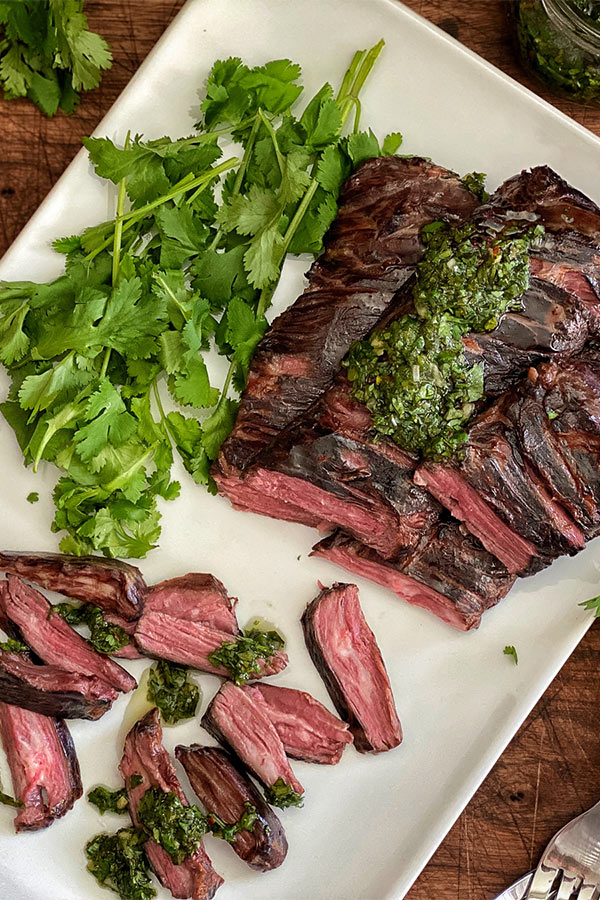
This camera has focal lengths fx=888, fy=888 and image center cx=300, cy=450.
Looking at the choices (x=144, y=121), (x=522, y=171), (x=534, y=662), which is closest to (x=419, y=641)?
(x=534, y=662)

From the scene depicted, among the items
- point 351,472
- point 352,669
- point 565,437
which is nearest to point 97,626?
point 352,669

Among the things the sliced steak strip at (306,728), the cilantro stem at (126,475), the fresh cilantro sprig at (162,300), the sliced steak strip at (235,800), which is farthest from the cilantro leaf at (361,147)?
the sliced steak strip at (235,800)

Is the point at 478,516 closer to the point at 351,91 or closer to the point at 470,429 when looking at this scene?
the point at 470,429

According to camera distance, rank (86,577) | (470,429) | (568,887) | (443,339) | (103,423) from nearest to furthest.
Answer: (443,339)
(470,429)
(103,423)
(86,577)
(568,887)

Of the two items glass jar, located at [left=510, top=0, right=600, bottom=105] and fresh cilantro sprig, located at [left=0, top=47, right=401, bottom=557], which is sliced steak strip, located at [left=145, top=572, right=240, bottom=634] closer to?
fresh cilantro sprig, located at [left=0, top=47, right=401, bottom=557]

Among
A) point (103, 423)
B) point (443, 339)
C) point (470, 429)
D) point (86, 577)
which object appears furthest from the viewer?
point (86, 577)

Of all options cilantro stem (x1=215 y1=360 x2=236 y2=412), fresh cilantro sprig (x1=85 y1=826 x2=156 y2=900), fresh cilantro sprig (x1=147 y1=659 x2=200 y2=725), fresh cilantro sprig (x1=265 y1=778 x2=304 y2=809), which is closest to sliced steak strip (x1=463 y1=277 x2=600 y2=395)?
cilantro stem (x1=215 y1=360 x2=236 y2=412)
